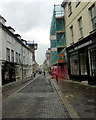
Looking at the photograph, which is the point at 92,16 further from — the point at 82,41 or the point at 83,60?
the point at 83,60

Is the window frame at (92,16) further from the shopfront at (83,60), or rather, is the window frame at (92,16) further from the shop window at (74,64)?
the shop window at (74,64)

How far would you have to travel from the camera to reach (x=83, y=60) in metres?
16.8

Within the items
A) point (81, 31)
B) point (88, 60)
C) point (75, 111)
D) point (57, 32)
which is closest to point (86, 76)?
point (88, 60)

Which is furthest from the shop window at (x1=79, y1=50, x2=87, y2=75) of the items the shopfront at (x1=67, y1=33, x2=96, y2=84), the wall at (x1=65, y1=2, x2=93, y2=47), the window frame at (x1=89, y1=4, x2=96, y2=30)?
the window frame at (x1=89, y1=4, x2=96, y2=30)

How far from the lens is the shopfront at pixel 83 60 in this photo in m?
13.8

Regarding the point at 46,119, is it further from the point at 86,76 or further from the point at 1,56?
the point at 1,56

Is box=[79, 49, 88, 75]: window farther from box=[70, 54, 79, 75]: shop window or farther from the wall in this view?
the wall

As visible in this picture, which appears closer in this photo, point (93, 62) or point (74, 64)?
point (93, 62)

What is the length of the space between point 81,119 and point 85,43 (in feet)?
35.4

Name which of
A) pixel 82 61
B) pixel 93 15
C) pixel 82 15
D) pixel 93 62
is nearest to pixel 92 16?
pixel 93 15

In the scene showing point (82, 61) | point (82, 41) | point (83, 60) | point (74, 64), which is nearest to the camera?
point (82, 41)

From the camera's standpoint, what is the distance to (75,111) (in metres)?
6.23

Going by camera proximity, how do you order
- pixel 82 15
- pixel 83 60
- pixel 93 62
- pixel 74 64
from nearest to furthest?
pixel 93 62, pixel 82 15, pixel 83 60, pixel 74 64

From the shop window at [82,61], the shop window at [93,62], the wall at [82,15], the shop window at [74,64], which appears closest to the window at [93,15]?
the wall at [82,15]
